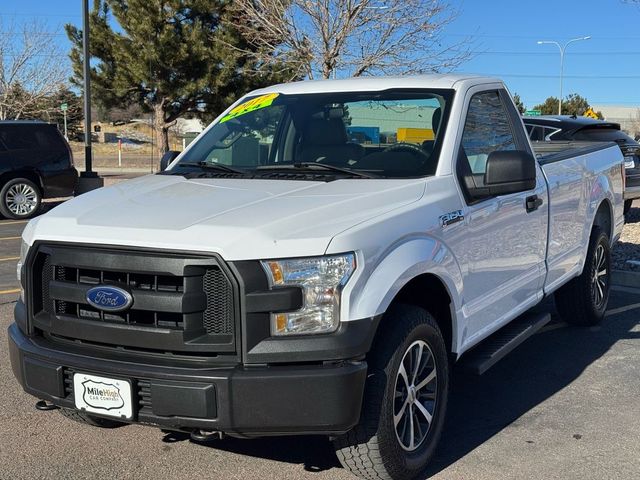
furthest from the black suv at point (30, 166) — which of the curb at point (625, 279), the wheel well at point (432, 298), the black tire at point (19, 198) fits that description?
the wheel well at point (432, 298)

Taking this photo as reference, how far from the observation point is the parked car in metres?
11.8

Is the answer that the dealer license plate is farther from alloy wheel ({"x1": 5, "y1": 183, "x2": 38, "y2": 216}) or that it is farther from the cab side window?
alloy wheel ({"x1": 5, "y1": 183, "x2": 38, "y2": 216})

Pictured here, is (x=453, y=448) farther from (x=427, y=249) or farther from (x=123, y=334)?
(x=123, y=334)

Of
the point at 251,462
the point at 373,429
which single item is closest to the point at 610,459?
the point at 373,429

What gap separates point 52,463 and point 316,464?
1.29 metres

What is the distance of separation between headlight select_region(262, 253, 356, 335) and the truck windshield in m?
1.05

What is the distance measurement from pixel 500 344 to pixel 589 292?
2093 millimetres

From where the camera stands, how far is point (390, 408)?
127 inches

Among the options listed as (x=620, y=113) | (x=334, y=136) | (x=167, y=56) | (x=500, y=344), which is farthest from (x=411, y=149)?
(x=620, y=113)

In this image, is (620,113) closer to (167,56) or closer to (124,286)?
(167,56)

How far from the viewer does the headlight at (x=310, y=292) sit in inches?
117

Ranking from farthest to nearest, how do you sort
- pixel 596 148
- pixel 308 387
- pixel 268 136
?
pixel 596 148, pixel 268 136, pixel 308 387

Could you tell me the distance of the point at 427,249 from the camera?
11.4ft

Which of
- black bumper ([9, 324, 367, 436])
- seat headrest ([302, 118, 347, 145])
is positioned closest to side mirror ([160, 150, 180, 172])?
seat headrest ([302, 118, 347, 145])
